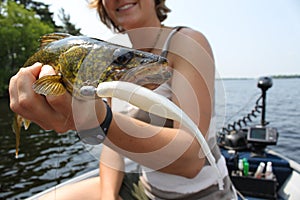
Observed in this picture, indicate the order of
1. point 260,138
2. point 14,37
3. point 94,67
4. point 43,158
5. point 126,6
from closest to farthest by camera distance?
1. point 94,67
2. point 126,6
3. point 260,138
4. point 43,158
5. point 14,37

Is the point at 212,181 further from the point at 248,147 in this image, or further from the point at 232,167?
the point at 248,147

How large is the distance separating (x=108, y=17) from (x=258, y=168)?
8.34ft

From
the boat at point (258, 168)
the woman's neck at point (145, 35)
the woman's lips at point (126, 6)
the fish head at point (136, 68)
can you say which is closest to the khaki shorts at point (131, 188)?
the boat at point (258, 168)

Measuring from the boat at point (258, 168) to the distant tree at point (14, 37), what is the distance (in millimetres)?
Answer: 23941

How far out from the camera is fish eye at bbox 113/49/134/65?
43.6 inches

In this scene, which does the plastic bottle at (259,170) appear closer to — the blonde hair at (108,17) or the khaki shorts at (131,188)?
the khaki shorts at (131,188)

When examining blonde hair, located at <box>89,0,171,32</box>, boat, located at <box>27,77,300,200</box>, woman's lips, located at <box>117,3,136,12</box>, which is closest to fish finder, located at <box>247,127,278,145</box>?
boat, located at <box>27,77,300,200</box>

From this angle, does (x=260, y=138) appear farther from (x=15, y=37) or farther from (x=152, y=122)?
(x=15, y=37)

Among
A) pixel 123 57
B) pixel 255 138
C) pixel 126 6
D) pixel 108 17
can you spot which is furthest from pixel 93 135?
pixel 255 138

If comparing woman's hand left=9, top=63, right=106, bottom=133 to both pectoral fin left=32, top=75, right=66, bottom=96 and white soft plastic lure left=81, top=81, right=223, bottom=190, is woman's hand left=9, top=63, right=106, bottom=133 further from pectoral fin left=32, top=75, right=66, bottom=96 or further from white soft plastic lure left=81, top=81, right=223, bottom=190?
white soft plastic lure left=81, top=81, right=223, bottom=190

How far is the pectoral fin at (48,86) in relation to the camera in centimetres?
114

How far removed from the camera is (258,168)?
3.47 m

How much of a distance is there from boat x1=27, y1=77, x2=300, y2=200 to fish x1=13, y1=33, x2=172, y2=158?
5.33ft

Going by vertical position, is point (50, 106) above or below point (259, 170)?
above
